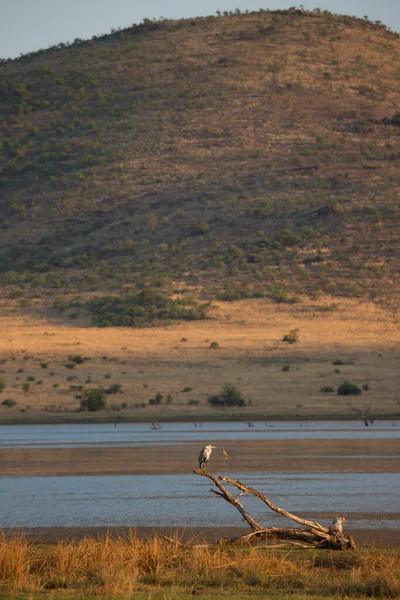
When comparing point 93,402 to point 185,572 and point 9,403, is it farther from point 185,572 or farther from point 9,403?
point 185,572

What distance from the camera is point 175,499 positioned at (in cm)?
2105

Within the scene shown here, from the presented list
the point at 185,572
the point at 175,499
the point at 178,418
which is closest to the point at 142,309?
the point at 178,418

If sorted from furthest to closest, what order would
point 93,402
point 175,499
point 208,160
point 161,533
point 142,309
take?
point 208,160
point 142,309
point 93,402
point 175,499
point 161,533

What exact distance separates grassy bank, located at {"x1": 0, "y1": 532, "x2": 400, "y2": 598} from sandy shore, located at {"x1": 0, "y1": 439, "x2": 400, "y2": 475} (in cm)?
1260

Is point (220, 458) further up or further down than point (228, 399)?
further down

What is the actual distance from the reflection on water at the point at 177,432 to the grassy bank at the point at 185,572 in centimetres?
2109

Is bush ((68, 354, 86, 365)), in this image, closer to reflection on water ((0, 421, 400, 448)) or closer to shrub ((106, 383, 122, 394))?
shrub ((106, 383, 122, 394))

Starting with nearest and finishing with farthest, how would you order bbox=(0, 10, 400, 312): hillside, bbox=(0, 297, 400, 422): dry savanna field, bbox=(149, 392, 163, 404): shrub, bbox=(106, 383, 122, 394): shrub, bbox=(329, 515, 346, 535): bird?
bbox=(329, 515, 346, 535): bird
bbox=(0, 297, 400, 422): dry savanna field
bbox=(149, 392, 163, 404): shrub
bbox=(106, 383, 122, 394): shrub
bbox=(0, 10, 400, 312): hillside

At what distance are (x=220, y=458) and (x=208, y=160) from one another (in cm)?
6874

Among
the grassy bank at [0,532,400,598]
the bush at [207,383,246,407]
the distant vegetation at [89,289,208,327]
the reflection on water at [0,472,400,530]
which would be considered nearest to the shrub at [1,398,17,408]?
the bush at [207,383,246,407]

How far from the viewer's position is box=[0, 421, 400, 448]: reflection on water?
3550 centimetres

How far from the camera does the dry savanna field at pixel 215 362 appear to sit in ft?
153

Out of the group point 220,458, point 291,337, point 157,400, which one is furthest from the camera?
point 291,337

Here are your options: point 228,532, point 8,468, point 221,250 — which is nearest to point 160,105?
point 221,250
